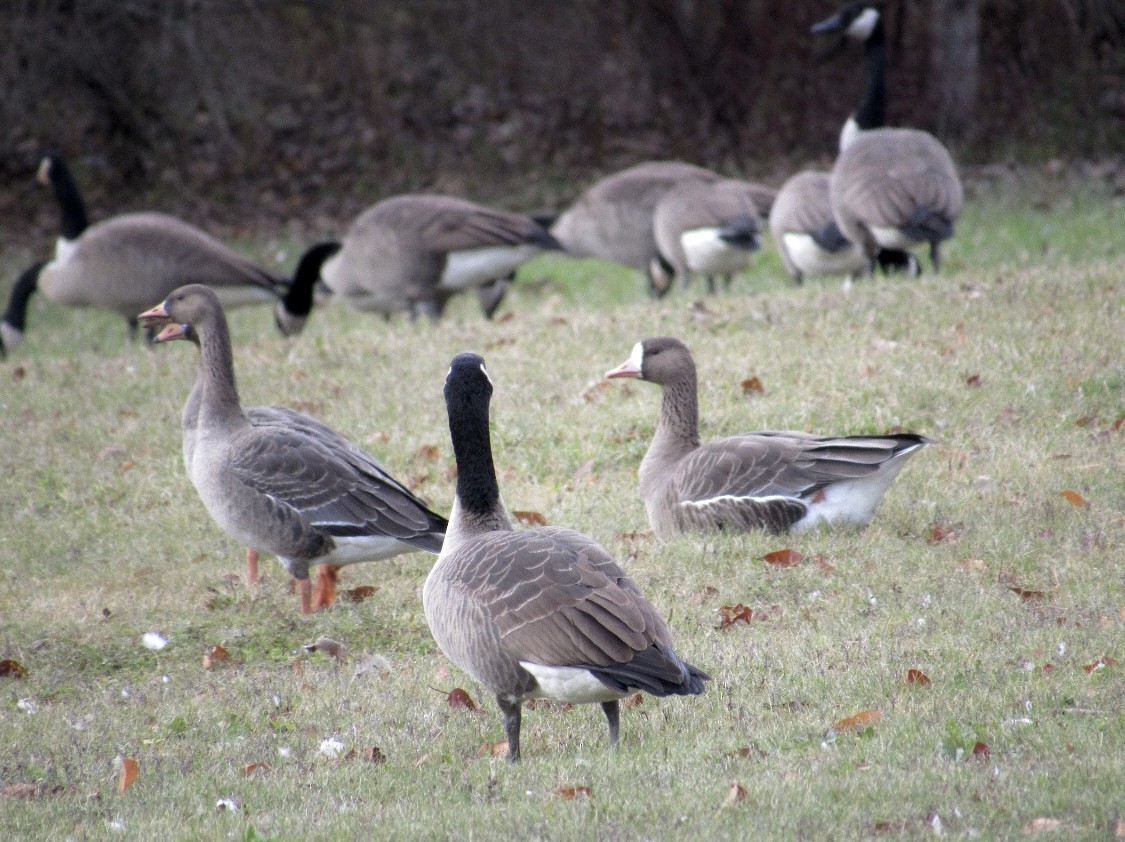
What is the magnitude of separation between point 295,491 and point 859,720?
10.5ft

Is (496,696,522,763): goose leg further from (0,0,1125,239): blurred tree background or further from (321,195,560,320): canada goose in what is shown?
(0,0,1125,239): blurred tree background

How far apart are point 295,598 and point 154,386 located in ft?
12.3

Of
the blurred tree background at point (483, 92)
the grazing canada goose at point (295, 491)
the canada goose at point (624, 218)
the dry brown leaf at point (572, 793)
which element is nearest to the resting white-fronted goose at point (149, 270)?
the canada goose at point (624, 218)

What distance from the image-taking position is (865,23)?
49.1ft

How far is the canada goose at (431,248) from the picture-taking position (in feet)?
41.8

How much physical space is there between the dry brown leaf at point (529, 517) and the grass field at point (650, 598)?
12 centimetres

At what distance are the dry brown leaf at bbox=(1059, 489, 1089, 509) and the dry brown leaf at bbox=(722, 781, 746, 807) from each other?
3613mm

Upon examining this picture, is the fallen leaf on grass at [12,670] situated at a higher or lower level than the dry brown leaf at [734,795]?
lower

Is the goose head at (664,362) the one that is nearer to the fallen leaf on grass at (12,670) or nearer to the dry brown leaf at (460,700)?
the dry brown leaf at (460,700)

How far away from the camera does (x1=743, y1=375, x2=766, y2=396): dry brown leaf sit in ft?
29.9

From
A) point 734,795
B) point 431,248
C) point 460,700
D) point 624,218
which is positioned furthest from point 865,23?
point 734,795

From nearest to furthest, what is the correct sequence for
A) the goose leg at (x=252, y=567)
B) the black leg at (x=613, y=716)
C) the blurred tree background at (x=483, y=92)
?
the black leg at (x=613, y=716)
the goose leg at (x=252, y=567)
the blurred tree background at (x=483, y=92)

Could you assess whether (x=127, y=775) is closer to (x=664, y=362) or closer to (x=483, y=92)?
(x=664, y=362)

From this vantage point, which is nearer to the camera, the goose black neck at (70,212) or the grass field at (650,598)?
the grass field at (650,598)
